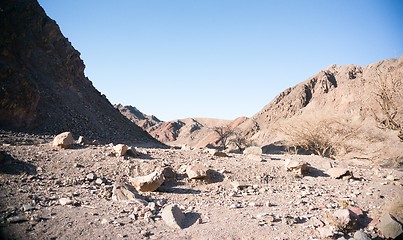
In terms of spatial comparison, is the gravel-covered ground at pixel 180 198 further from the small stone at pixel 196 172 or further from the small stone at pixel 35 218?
the small stone at pixel 196 172

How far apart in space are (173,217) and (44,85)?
17037mm

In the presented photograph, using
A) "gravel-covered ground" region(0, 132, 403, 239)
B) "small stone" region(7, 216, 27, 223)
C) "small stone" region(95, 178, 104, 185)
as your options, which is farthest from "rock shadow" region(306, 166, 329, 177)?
"small stone" region(7, 216, 27, 223)

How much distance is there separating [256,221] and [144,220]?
1.99m

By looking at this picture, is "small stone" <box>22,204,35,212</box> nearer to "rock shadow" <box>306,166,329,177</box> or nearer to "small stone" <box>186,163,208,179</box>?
"small stone" <box>186,163,208,179</box>

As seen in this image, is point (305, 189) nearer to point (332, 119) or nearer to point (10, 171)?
point (10, 171)

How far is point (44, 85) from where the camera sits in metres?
17.5

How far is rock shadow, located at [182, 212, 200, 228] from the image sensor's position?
452 cm

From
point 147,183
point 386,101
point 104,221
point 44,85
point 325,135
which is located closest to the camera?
point 104,221

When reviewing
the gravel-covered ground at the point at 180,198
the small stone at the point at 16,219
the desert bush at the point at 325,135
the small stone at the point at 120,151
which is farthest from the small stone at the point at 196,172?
the desert bush at the point at 325,135

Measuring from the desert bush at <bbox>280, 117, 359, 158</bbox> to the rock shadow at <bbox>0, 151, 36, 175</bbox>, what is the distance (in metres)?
15.7

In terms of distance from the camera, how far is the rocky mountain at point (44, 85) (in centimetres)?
1344

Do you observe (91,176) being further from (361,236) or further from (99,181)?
(361,236)

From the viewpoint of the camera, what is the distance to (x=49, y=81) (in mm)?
18406

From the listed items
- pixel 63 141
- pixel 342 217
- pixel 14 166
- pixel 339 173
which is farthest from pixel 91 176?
pixel 339 173
